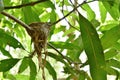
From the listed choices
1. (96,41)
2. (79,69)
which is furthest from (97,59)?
(79,69)

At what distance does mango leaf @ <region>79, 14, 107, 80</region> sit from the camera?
0.68 metres

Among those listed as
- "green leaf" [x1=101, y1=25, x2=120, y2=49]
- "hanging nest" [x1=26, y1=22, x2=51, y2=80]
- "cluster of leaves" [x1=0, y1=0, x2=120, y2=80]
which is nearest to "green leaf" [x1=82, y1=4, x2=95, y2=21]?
"cluster of leaves" [x1=0, y1=0, x2=120, y2=80]

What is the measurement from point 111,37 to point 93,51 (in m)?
0.20

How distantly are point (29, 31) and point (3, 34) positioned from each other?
0.83ft

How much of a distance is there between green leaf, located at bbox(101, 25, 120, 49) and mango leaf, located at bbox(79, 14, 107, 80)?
0.59 ft

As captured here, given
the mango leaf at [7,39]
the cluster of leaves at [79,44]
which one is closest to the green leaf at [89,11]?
the cluster of leaves at [79,44]

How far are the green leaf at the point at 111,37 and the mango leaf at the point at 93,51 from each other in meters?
0.18

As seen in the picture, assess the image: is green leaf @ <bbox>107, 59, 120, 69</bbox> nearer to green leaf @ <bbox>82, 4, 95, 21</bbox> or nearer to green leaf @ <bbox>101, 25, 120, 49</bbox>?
green leaf @ <bbox>101, 25, 120, 49</bbox>

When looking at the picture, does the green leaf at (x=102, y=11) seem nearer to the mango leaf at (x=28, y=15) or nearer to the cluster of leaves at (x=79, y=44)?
the cluster of leaves at (x=79, y=44)

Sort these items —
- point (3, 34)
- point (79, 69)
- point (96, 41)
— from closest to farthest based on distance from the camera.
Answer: point (96, 41) < point (3, 34) < point (79, 69)

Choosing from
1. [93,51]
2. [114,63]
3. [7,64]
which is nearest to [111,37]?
[114,63]

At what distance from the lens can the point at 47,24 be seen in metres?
0.60

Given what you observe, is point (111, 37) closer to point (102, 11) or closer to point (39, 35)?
point (102, 11)

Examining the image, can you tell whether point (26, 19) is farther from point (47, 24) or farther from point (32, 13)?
point (47, 24)
